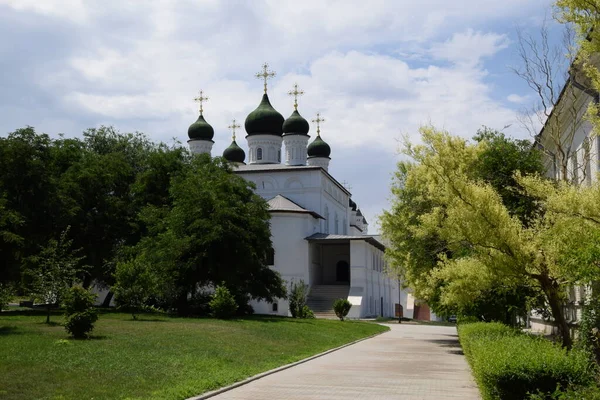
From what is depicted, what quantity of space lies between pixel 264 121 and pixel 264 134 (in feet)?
3.58

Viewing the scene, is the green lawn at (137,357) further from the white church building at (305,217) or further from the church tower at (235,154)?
the church tower at (235,154)

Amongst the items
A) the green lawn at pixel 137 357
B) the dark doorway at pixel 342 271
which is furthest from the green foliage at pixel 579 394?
the dark doorway at pixel 342 271

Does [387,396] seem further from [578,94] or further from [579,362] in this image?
[578,94]

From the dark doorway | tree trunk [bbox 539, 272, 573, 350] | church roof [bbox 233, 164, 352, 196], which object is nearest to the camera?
tree trunk [bbox 539, 272, 573, 350]

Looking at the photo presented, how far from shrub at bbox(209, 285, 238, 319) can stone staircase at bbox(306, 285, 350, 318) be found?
1591cm

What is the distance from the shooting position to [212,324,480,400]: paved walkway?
1073cm

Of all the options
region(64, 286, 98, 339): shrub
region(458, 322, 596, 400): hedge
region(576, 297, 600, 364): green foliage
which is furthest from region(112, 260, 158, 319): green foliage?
region(458, 322, 596, 400): hedge

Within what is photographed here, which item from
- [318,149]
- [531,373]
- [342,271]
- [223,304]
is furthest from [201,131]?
[531,373]

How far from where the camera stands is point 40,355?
493 inches

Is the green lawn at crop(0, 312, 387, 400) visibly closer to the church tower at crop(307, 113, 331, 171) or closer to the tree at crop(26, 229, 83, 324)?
the tree at crop(26, 229, 83, 324)

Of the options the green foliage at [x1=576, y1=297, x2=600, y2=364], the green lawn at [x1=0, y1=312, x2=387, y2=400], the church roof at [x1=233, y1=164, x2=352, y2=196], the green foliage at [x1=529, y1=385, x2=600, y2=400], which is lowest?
the green lawn at [x1=0, y1=312, x2=387, y2=400]

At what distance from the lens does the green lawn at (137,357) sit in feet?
32.5

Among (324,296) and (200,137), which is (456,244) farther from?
(200,137)

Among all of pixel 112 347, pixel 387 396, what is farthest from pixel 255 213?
pixel 387 396
